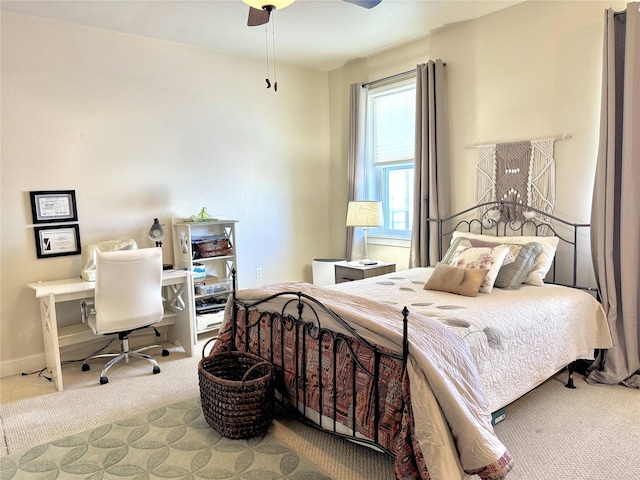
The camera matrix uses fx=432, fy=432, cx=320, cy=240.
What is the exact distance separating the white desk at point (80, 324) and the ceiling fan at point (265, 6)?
6.98ft

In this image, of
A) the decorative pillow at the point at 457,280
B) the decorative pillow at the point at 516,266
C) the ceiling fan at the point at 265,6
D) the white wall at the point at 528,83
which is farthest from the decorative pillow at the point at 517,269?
the ceiling fan at the point at 265,6

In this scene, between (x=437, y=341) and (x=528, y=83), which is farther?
(x=528, y=83)

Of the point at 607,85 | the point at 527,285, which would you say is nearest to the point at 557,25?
the point at 607,85

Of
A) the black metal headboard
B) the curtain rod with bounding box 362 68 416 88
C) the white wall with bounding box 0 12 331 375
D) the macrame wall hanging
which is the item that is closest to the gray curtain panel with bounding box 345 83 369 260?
the curtain rod with bounding box 362 68 416 88

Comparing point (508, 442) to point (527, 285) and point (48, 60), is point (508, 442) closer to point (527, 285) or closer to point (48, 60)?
point (527, 285)

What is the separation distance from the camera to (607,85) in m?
2.89

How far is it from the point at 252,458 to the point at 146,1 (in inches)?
126

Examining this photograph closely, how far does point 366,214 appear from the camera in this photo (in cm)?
430

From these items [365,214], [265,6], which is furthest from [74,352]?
[265,6]

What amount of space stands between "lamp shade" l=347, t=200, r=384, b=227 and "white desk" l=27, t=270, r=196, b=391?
169 cm

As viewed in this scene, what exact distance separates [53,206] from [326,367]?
9.00 ft

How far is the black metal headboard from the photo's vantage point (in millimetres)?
3240

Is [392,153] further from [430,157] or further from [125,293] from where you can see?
[125,293]

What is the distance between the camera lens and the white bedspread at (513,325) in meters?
2.15
